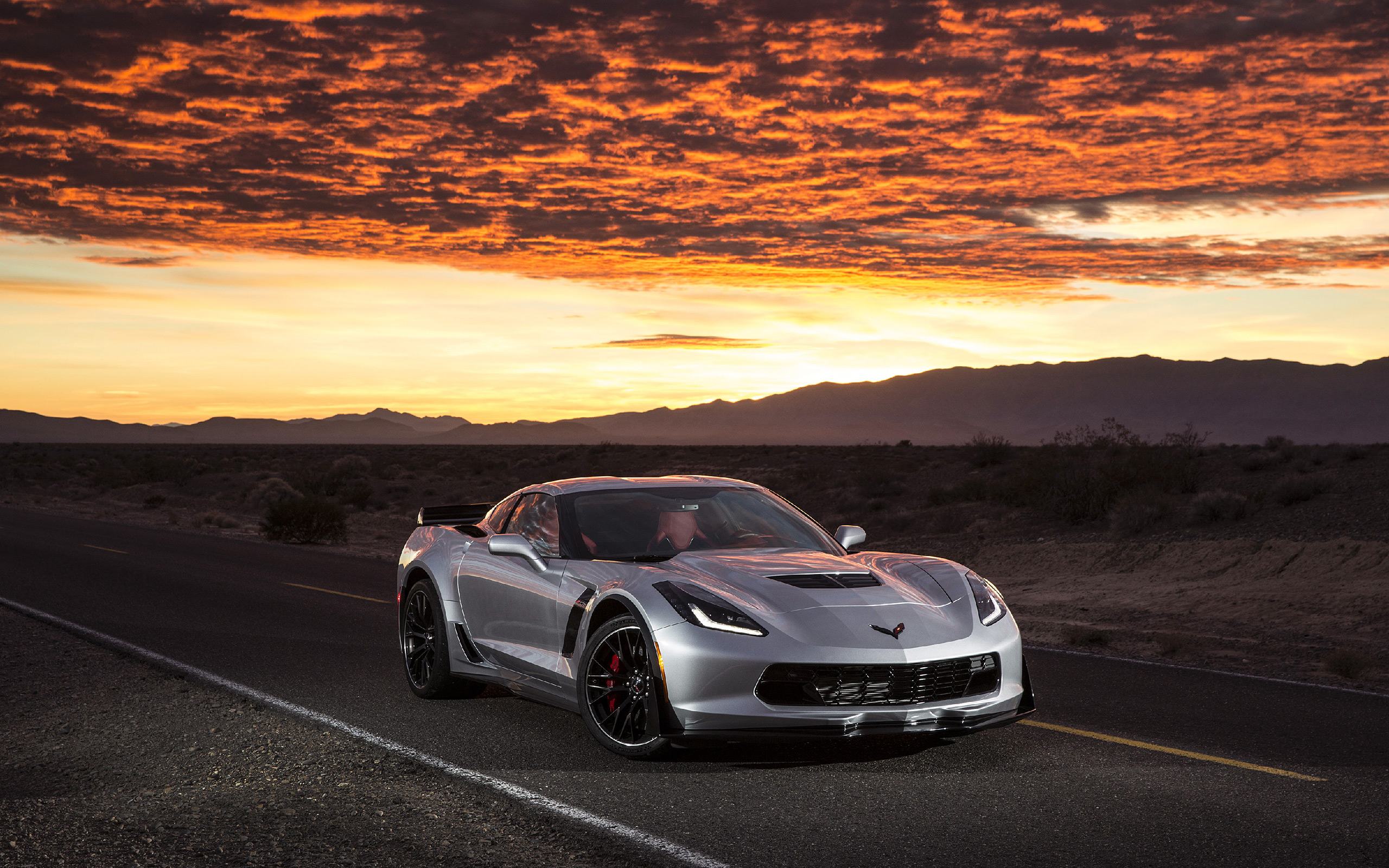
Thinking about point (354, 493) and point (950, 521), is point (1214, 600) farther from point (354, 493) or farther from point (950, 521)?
point (354, 493)

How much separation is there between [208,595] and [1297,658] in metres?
11.7

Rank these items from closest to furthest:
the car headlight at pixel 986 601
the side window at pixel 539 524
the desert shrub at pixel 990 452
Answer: the car headlight at pixel 986 601, the side window at pixel 539 524, the desert shrub at pixel 990 452

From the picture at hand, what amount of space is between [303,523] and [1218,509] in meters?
18.8

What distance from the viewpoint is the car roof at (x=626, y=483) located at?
763 centimetres

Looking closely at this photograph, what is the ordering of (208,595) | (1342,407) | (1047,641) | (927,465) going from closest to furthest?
1. (1047,641)
2. (208,595)
3. (927,465)
4. (1342,407)

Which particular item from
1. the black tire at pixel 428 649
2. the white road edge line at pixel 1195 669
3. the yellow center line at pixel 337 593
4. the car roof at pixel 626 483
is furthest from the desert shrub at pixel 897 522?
the car roof at pixel 626 483

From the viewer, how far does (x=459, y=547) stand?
8.23 metres

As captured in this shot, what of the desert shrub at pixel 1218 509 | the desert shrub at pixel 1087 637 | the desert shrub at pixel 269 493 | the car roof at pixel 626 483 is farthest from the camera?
the desert shrub at pixel 269 493

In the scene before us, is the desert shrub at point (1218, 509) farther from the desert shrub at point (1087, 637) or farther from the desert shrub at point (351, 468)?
the desert shrub at point (351, 468)

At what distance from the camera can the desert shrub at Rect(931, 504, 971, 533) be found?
95.8 feet

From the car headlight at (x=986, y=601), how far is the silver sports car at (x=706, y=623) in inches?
0.6

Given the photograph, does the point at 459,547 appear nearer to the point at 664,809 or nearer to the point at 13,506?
the point at 664,809

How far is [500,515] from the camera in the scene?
8195 millimetres

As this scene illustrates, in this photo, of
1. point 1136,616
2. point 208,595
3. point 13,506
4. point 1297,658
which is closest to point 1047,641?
point 1297,658
